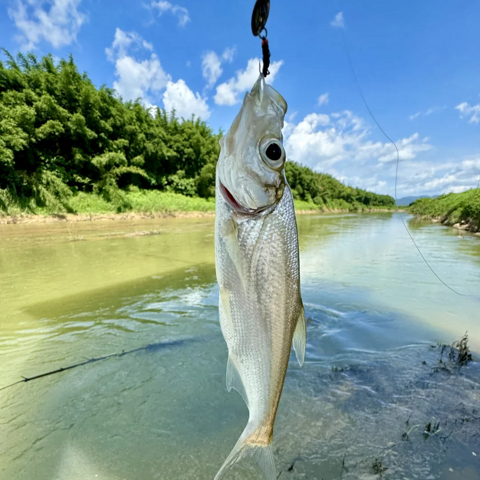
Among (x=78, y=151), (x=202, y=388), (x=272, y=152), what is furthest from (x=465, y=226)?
(x=78, y=151)

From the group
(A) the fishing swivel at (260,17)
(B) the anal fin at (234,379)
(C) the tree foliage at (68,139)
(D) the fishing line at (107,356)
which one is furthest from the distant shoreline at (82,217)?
(B) the anal fin at (234,379)

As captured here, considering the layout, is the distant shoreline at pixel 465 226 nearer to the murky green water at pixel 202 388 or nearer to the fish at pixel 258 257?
the murky green water at pixel 202 388

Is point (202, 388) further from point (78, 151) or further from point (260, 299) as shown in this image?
point (78, 151)

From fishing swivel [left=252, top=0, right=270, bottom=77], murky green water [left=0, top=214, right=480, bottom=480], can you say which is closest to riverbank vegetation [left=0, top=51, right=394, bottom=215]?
murky green water [left=0, top=214, right=480, bottom=480]

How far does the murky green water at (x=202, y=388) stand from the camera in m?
2.44

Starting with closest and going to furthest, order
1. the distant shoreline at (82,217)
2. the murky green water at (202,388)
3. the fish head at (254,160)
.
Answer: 1. the fish head at (254,160)
2. the murky green water at (202,388)
3. the distant shoreline at (82,217)

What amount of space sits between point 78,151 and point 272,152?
29997 millimetres

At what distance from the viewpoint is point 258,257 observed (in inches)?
58.2

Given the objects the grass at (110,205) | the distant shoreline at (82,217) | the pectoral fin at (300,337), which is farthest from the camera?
the grass at (110,205)

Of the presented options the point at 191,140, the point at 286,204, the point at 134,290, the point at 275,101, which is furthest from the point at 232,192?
the point at 191,140

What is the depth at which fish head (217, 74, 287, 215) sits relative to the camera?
1444 mm

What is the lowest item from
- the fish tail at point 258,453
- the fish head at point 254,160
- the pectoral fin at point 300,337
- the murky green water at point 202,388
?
the murky green water at point 202,388

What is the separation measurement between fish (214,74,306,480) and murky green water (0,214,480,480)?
127 centimetres

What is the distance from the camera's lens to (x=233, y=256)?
4.91 feet
